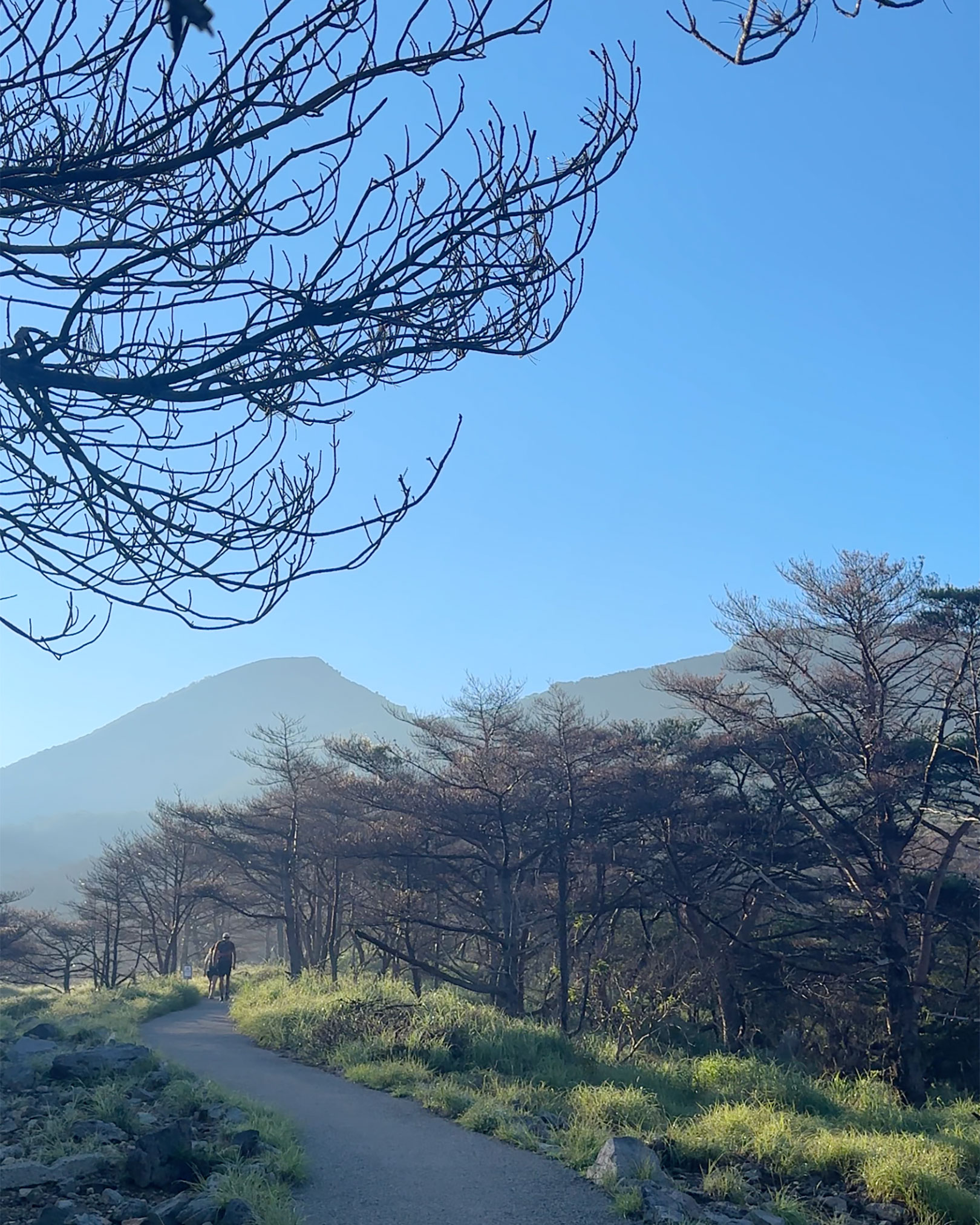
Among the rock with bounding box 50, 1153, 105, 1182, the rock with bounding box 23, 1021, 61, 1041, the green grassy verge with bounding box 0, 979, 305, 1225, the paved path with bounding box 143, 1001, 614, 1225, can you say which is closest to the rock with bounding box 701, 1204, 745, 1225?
the paved path with bounding box 143, 1001, 614, 1225

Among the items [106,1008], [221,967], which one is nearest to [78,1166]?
[106,1008]

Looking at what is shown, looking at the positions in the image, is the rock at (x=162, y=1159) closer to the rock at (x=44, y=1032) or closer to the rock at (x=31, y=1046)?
the rock at (x=31, y=1046)

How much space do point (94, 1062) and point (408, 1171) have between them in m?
3.59

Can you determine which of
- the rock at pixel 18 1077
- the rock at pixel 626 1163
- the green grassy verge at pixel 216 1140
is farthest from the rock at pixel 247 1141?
the rock at pixel 18 1077

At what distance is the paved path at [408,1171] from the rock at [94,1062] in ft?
2.58

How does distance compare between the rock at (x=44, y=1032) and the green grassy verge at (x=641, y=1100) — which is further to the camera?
the rock at (x=44, y=1032)

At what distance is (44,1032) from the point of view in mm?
10414

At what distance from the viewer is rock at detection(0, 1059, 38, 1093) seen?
24.7ft

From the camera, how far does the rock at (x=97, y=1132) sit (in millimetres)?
5961

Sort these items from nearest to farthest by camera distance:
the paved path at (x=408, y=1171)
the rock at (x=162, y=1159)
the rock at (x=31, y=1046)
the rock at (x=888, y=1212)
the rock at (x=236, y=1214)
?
the rock at (x=236, y=1214)
the paved path at (x=408, y=1171)
the rock at (x=162, y=1159)
the rock at (x=888, y=1212)
the rock at (x=31, y=1046)

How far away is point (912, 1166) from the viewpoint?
5.85 m

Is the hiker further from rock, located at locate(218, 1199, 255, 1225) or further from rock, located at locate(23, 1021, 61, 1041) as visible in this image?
rock, located at locate(218, 1199, 255, 1225)

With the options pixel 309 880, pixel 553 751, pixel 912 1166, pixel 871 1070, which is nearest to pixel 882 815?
pixel 871 1070

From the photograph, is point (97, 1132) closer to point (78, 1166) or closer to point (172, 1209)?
point (78, 1166)
